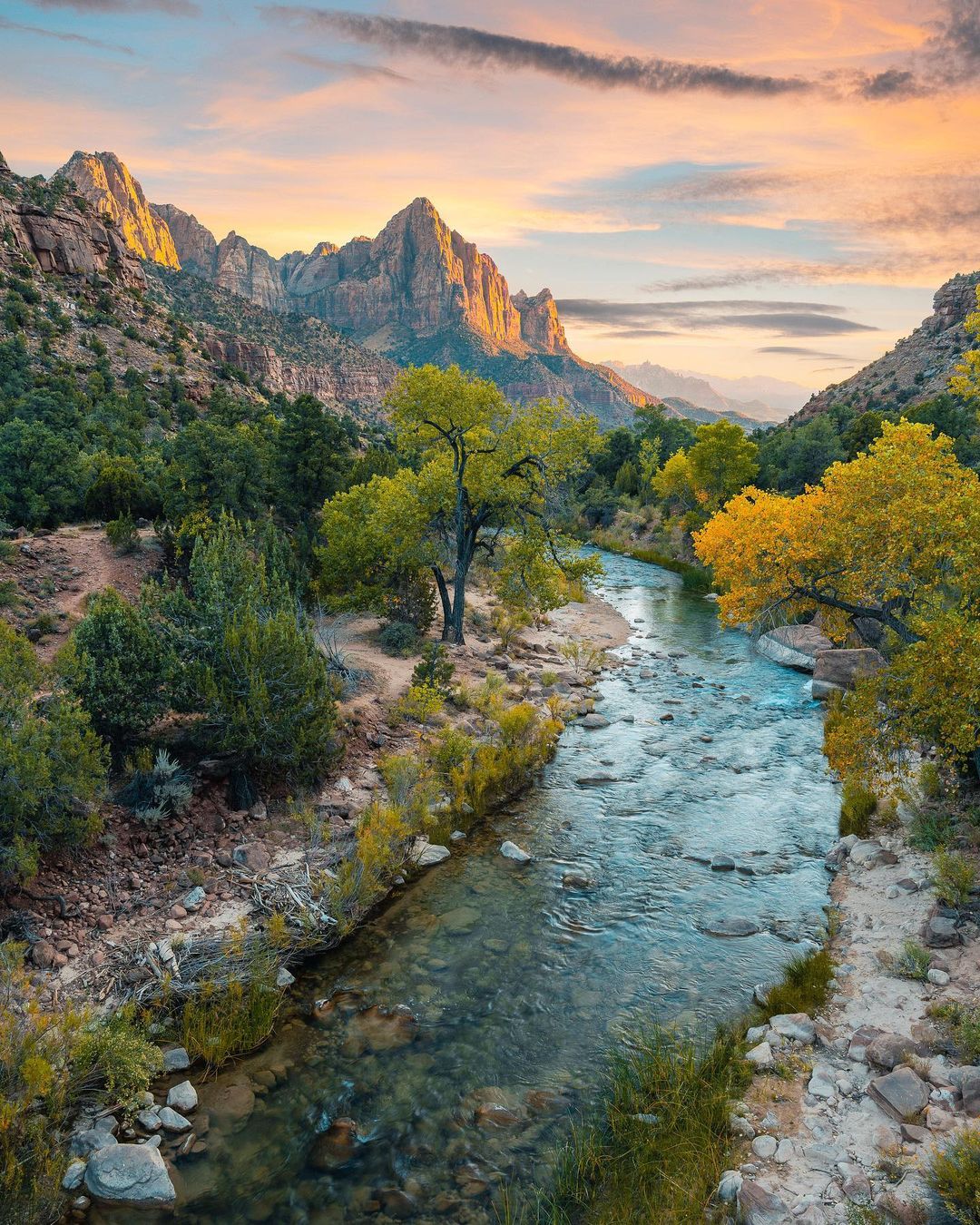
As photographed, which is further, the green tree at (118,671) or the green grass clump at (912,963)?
the green tree at (118,671)

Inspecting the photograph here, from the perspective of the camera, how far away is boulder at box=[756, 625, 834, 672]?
25297 mm

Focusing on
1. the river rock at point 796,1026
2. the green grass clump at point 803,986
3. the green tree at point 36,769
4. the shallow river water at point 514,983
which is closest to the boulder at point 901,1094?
the river rock at point 796,1026

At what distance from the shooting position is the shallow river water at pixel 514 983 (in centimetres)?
675

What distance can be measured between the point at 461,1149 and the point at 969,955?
21.9 feet

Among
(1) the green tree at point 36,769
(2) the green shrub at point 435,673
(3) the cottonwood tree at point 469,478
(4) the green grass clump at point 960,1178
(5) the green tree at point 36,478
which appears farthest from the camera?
(5) the green tree at point 36,478

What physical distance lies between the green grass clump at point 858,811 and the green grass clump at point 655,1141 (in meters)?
6.35

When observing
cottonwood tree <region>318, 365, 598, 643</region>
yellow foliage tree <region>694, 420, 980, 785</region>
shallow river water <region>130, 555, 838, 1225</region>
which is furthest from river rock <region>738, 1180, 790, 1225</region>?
cottonwood tree <region>318, 365, 598, 643</region>

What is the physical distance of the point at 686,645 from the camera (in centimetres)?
2852

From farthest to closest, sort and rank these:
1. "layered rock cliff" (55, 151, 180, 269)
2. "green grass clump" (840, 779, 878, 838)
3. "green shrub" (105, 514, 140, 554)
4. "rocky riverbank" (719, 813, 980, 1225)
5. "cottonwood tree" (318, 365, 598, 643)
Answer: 1. "layered rock cliff" (55, 151, 180, 269)
2. "green shrub" (105, 514, 140, 554)
3. "cottonwood tree" (318, 365, 598, 643)
4. "green grass clump" (840, 779, 878, 838)
5. "rocky riverbank" (719, 813, 980, 1225)

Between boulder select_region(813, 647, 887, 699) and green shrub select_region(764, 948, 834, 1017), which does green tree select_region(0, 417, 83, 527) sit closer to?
green shrub select_region(764, 948, 834, 1017)

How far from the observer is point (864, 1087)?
7.14m

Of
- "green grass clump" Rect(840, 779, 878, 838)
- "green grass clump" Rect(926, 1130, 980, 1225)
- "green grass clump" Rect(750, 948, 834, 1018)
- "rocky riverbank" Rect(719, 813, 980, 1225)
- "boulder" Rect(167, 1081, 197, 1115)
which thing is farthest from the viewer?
"green grass clump" Rect(840, 779, 878, 838)

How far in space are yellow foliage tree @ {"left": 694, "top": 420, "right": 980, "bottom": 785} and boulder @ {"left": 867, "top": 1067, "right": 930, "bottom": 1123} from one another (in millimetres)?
4134

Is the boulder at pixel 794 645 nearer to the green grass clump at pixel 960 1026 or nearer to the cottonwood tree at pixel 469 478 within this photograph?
the cottonwood tree at pixel 469 478
